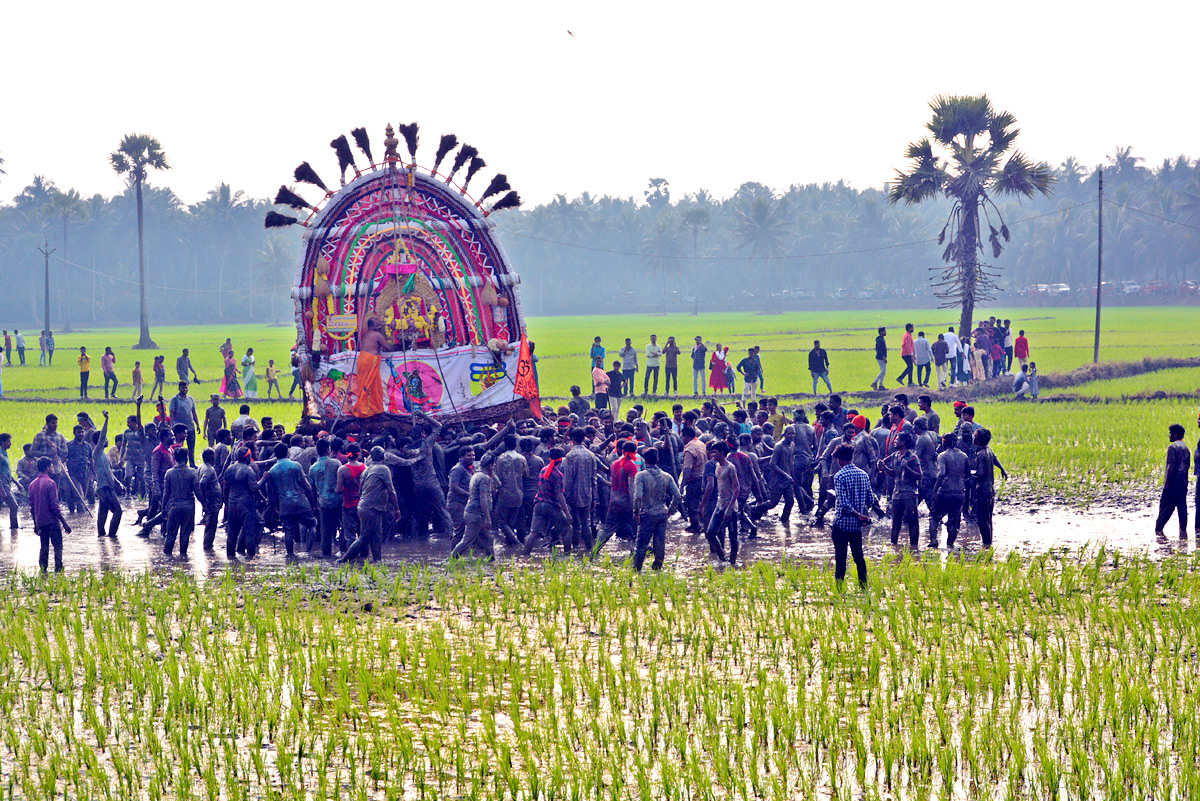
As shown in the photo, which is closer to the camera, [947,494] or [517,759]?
[517,759]

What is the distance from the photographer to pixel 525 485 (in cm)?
1368

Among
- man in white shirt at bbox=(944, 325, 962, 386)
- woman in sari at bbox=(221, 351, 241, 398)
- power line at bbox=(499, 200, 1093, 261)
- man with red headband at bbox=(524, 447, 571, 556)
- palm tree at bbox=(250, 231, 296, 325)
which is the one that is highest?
power line at bbox=(499, 200, 1093, 261)

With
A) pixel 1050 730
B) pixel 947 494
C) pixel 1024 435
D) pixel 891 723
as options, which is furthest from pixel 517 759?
pixel 1024 435

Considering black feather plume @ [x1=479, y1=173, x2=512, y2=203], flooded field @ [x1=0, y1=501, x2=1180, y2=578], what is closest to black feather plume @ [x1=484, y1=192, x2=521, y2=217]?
black feather plume @ [x1=479, y1=173, x2=512, y2=203]

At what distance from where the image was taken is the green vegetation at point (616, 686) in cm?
655

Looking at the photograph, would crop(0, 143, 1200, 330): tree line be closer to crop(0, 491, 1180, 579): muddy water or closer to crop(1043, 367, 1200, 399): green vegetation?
crop(1043, 367, 1200, 399): green vegetation

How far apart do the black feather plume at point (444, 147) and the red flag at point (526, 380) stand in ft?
10.1

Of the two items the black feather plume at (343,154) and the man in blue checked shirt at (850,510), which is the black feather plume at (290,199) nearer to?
the black feather plume at (343,154)

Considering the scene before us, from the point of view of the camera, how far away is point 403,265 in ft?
64.9

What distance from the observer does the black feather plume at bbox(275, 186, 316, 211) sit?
18469mm

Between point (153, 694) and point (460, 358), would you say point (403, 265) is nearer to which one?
point (460, 358)

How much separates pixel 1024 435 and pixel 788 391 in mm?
9816

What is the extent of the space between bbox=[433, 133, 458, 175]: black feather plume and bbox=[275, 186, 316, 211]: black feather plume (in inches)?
82.6

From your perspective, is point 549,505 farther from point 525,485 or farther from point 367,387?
point 367,387
